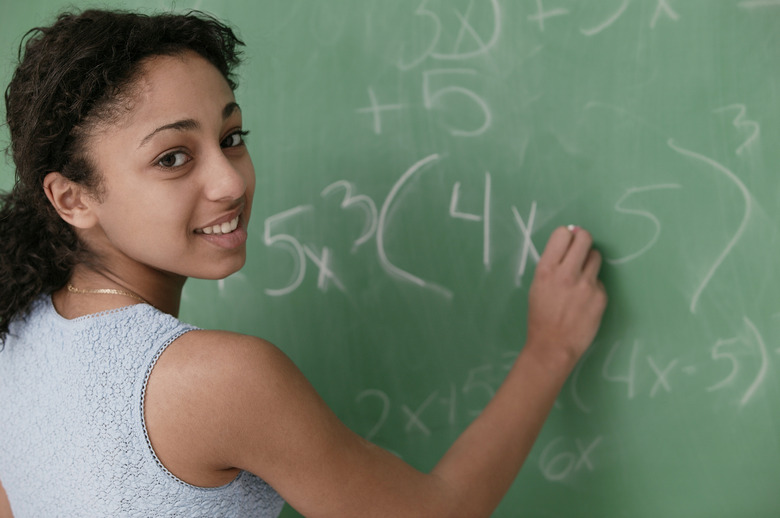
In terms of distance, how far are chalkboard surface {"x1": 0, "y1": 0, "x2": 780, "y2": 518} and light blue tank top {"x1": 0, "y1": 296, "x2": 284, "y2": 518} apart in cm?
36

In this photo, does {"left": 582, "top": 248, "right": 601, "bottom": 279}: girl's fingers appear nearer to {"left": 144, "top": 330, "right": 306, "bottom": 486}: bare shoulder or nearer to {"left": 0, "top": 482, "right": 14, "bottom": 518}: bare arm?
{"left": 144, "top": 330, "right": 306, "bottom": 486}: bare shoulder

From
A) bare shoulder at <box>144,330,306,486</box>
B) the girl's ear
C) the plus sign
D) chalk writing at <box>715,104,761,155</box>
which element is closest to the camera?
bare shoulder at <box>144,330,306,486</box>

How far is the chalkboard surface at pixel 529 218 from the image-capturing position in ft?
2.91

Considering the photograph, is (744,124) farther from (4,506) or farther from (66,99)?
(4,506)

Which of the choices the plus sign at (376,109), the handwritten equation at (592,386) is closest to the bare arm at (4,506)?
the handwritten equation at (592,386)

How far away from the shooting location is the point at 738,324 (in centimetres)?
91

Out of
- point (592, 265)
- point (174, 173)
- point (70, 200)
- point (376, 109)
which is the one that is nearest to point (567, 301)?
point (592, 265)

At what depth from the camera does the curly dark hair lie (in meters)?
0.72

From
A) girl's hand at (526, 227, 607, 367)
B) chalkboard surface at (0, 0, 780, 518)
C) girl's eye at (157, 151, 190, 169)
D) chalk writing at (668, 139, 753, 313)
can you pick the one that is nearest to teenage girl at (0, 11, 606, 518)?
girl's eye at (157, 151, 190, 169)

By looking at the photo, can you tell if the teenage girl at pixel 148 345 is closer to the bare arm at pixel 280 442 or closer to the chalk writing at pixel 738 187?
the bare arm at pixel 280 442

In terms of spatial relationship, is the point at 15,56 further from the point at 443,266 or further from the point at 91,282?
the point at 443,266

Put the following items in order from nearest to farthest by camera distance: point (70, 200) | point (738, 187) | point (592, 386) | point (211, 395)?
point (211, 395) → point (70, 200) → point (738, 187) → point (592, 386)

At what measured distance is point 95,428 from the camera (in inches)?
27.4

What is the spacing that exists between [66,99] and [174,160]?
129mm
